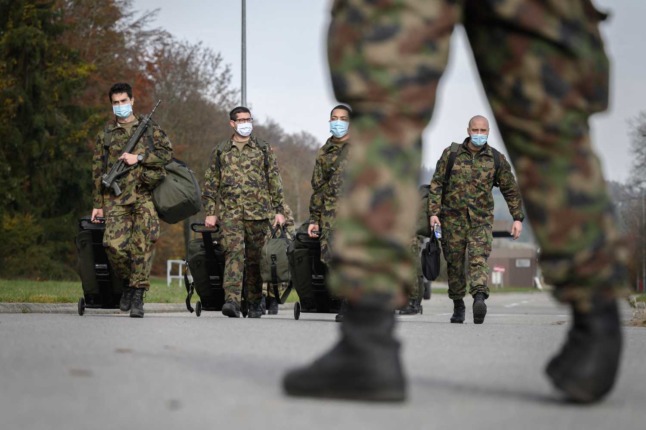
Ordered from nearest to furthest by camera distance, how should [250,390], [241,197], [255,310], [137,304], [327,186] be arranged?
[250,390]
[137,304]
[327,186]
[241,197]
[255,310]

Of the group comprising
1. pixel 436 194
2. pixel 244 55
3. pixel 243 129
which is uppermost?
pixel 244 55

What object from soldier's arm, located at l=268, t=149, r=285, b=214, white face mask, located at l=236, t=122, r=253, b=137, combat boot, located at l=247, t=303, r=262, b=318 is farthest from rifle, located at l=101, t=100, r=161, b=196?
combat boot, located at l=247, t=303, r=262, b=318

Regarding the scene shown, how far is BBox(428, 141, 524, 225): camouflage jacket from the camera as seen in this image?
41.8ft

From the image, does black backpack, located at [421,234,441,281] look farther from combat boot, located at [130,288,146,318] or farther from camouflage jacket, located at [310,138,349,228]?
combat boot, located at [130,288,146,318]

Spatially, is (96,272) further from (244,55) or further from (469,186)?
(244,55)

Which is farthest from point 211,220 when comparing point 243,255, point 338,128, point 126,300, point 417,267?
point 417,267

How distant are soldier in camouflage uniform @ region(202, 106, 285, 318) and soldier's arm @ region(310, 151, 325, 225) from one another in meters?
0.79

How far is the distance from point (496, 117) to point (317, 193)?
869cm

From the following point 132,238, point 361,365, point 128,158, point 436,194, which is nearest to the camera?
point 361,365

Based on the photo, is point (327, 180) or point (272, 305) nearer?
point (327, 180)

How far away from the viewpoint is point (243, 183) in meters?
13.5

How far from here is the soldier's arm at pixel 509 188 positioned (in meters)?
12.9

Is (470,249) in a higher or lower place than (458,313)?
higher

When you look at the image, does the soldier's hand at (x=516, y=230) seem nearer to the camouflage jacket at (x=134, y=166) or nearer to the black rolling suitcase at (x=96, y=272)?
the camouflage jacket at (x=134, y=166)
